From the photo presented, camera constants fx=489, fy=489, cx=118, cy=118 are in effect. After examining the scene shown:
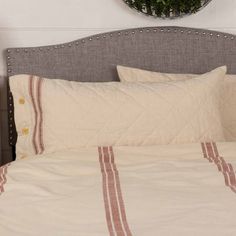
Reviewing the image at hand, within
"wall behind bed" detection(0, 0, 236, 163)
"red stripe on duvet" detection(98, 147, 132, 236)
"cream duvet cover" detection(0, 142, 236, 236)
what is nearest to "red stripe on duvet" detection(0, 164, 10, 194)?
"cream duvet cover" detection(0, 142, 236, 236)

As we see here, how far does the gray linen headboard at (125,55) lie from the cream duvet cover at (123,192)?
1.83 ft

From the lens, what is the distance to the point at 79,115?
201 cm

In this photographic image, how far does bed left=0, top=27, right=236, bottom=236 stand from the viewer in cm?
147

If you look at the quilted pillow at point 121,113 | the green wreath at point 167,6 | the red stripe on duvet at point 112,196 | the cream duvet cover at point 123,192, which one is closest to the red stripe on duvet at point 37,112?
the quilted pillow at point 121,113

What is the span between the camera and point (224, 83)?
7.54ft

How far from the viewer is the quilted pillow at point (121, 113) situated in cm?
202

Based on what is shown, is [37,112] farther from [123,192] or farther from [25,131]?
[123,192]

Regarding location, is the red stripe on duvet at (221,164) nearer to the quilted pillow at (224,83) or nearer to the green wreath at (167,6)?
the quilted pillow at (224,83)

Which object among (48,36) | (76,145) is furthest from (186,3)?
(76,145)

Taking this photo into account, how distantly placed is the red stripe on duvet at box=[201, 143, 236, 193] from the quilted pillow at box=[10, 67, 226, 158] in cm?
6

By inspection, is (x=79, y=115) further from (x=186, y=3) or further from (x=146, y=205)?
(x=186, y=3)

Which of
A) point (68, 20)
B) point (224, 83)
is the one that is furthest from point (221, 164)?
point (68, 20)

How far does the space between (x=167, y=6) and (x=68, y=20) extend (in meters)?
0.50

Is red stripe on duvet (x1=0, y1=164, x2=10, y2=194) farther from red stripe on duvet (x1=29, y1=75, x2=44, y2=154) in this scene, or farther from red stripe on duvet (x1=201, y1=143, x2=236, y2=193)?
red stripe on duvet (x1=201, y1=143, x2=236, y2=193)
